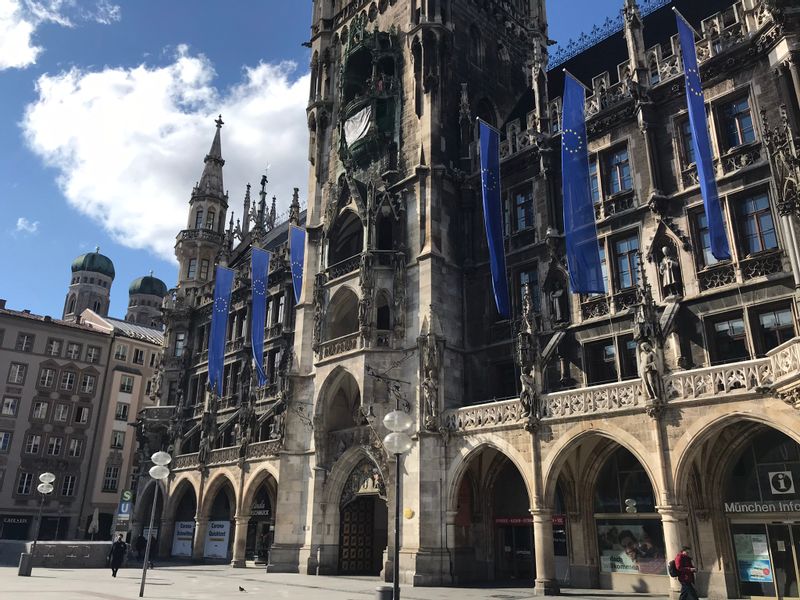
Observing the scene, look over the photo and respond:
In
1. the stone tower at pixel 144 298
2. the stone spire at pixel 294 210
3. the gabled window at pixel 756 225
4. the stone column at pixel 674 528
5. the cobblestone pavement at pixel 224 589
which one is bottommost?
the cobblestone pavement at pixel 224 589

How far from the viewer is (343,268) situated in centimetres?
3347

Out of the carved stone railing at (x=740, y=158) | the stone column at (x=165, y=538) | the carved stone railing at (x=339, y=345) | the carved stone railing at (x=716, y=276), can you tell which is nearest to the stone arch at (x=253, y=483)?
the carved stone railing at (x=339, y=345)

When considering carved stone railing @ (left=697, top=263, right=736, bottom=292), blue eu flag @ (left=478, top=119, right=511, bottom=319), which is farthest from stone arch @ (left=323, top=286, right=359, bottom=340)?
carved stone railing @ (left=697, top=263, right=736, bottom=292)

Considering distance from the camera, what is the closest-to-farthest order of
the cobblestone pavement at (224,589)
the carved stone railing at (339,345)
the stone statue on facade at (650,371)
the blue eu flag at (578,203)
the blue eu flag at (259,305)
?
1. the cobblestone pavement at (224,589)
2. the stone statue on facade at (650,371)
3. the blue eu flag at (578,203)
4. the carved stone railing at (339,345)
5. the blue eu flag at (259,305)

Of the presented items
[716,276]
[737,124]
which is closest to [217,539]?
[716,276]

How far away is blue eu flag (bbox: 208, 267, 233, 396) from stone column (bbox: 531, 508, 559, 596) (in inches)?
984

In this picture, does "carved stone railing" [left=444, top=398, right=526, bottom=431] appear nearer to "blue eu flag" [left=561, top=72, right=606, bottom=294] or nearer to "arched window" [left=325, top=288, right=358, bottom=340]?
"blue eu flag" [left=561, top=72, right=606, bottom=294]

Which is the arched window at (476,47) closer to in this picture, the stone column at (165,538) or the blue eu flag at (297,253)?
the blue eu flag at (297,253)

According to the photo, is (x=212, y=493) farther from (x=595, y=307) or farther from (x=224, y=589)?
(x=595, y=307)

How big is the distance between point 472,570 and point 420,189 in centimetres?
1683

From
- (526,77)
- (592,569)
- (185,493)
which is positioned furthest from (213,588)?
(526,77)

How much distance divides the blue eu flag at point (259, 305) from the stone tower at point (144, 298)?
8087 cm

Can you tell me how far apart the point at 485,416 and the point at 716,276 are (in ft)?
31.9

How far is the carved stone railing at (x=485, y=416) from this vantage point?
994 inches
